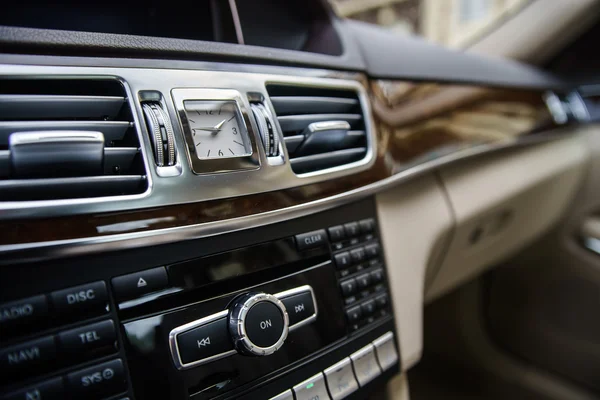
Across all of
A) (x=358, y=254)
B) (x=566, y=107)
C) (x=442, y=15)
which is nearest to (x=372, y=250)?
(x=358, y=254)

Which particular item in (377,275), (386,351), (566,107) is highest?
(566,107)

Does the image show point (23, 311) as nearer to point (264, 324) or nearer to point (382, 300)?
point (264, 324)

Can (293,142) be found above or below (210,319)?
above

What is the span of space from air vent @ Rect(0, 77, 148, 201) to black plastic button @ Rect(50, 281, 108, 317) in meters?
0.08

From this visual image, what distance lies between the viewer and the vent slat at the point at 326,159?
0.56 m

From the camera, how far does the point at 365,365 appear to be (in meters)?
0.61

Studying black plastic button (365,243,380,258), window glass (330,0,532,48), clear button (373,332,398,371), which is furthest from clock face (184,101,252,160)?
window glass (330,0,532,48)

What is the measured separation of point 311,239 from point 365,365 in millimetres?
198

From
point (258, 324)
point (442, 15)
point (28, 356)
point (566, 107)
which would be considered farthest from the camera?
point (442, 15)

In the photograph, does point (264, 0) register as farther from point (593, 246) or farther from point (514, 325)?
point (514, 325)

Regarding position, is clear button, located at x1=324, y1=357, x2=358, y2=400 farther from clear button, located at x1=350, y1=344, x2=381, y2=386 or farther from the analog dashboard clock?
the analog dashboard clock

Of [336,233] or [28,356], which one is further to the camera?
[336,233]

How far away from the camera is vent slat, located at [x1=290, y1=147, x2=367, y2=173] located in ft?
1.84

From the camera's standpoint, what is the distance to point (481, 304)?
1554 millimetres
